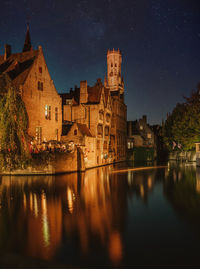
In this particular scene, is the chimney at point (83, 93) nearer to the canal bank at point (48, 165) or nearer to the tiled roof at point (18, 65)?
the tiled roof at point (18, 65)

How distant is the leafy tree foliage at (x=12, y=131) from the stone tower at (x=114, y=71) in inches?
4595

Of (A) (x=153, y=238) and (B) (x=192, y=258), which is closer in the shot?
(B) (x=192, y=258)

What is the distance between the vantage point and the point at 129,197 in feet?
55.9

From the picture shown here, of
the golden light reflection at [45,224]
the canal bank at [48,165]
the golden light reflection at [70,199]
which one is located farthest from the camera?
the canal bank at [48,165]

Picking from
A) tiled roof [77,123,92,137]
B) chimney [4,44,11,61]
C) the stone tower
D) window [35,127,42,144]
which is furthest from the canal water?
the stone tower

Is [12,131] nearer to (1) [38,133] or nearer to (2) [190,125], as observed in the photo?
(1) [38,133]

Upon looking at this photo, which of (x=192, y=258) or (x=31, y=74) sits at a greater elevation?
(x=31, y=74)

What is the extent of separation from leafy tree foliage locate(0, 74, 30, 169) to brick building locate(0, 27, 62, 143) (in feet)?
18.6

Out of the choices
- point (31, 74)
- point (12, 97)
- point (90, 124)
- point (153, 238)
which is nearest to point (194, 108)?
point (90, 124)

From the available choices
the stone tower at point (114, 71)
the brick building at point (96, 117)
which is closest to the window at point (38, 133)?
the brick building at point (96, 117)

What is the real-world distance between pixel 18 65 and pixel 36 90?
4331 mm

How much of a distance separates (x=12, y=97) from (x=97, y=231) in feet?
62.8

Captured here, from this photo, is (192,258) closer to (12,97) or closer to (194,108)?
(12,97)

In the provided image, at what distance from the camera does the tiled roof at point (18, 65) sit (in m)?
32.5
